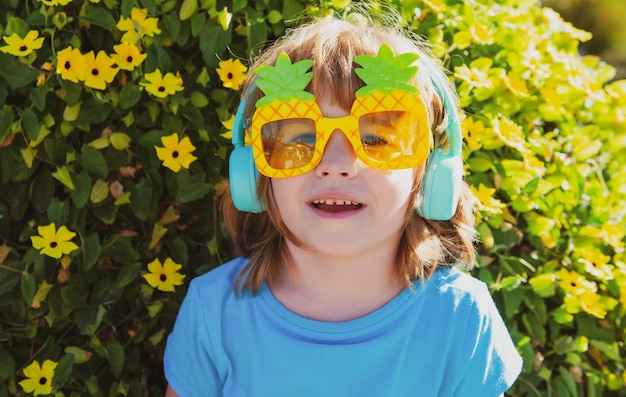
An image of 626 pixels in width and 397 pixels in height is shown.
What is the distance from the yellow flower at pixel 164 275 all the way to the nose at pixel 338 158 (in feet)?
2.07

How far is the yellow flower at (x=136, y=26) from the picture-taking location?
2.02 metres

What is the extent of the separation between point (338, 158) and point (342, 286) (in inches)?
13.7

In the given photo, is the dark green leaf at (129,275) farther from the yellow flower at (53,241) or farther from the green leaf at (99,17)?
the green leaf at (99,17)

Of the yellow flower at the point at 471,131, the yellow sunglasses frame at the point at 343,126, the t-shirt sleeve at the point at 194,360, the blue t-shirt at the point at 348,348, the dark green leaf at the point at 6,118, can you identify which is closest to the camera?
the yellow sunglasses frame at the point at 343,126

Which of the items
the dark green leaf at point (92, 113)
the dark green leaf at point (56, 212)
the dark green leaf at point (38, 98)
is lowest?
the dark green leaf at point (56, 212)

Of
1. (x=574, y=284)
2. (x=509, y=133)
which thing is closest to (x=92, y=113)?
(x=509, y=133)

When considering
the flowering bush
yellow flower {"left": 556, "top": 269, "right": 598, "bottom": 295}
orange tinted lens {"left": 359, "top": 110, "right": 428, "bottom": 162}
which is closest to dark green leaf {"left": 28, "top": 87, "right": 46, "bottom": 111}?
the flowering bush

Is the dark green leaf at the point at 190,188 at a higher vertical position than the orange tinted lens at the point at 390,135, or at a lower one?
lower

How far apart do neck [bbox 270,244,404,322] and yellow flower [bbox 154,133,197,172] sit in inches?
15.6

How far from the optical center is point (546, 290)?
224 centimetres

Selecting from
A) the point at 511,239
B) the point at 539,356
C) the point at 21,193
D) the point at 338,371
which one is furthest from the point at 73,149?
the point at 539,356

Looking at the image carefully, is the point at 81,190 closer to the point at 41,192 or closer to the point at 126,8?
the point at 41,192

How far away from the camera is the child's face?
65.0 inches

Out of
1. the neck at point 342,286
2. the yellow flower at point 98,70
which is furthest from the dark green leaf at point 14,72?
the neck at point 342,286
